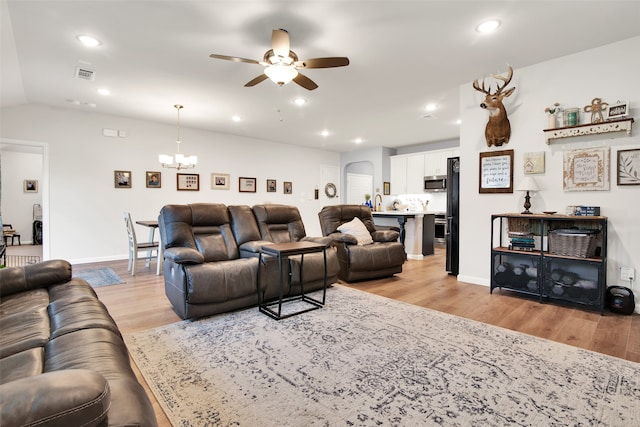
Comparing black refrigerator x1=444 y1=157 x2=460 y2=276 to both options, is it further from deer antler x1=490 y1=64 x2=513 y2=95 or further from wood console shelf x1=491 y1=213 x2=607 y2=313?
Answer: deer antler x1=490 y1=64 x2=513 y2=95

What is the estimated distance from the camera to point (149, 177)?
623 centimetres

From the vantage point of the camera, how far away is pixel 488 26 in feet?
9.31

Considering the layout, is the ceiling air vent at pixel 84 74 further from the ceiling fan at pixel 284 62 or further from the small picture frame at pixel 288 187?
the small picture frame at pixel 288 187

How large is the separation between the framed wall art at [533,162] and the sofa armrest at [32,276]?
458 cm

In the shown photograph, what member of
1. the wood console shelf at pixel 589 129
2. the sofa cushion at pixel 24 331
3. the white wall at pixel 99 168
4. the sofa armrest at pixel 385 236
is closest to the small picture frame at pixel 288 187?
the white wall at pixel 99 168

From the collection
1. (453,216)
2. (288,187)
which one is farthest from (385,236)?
(288,187)

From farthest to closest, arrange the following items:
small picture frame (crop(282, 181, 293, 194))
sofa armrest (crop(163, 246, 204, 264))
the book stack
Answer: small picture frame (crop(282, 181, 293, 194)), the book stack, sofa armrest (crop(163, 246, 204, 264))

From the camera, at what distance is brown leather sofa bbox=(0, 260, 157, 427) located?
692 mm

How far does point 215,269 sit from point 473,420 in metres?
2.26

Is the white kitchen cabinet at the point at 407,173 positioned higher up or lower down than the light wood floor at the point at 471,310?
higher up

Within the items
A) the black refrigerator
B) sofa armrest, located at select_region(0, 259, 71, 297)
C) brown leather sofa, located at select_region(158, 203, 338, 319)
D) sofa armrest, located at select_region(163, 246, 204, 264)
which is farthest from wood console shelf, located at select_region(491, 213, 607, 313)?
sofa armrest, located at select_region(0, 259, 71, 297)

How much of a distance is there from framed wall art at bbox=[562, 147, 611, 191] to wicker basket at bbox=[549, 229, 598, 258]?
19.5 inches

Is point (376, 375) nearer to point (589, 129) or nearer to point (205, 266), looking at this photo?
point (205, 266)

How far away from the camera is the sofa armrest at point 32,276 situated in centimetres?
201
